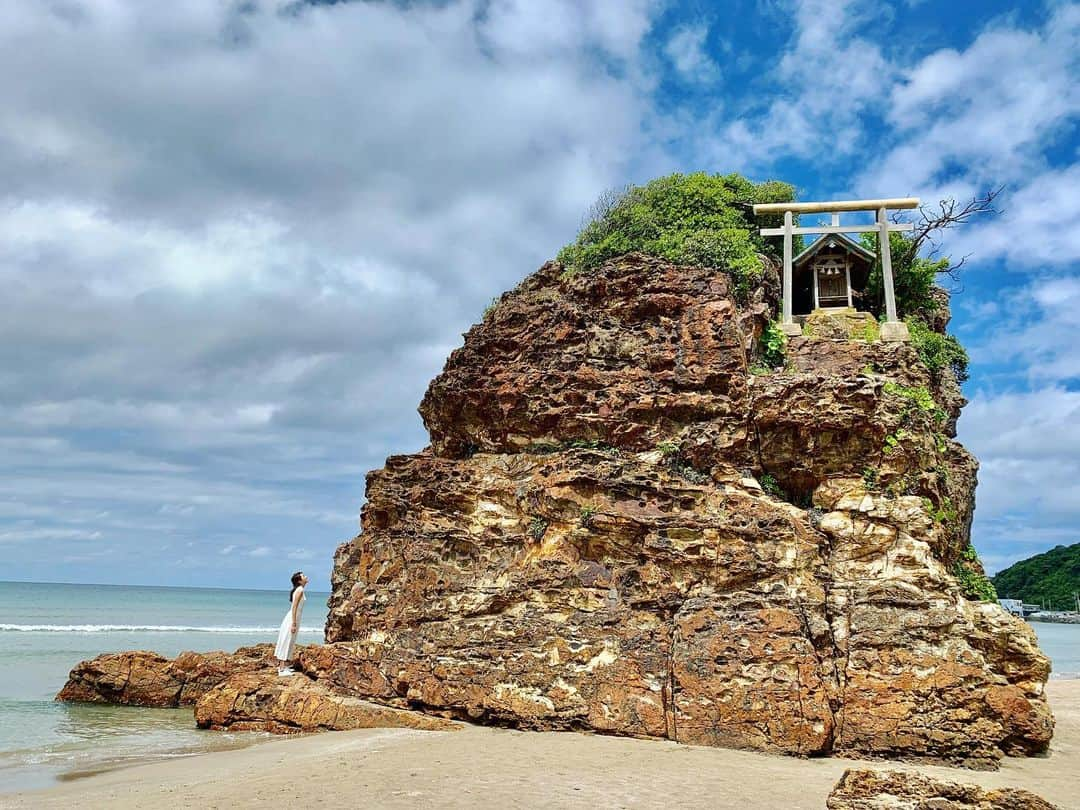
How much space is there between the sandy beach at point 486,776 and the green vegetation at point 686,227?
9.54 metres

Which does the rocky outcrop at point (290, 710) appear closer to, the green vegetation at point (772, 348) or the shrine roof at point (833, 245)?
the green vegetation at point (772, 348)

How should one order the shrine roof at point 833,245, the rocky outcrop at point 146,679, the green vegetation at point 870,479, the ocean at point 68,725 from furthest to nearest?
the shrine roof at point 833,245 < the rocky outcrop at point 146,679 < the green vegetation at point 870,479 < the ocean at point 68,725

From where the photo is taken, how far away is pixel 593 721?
408 inches

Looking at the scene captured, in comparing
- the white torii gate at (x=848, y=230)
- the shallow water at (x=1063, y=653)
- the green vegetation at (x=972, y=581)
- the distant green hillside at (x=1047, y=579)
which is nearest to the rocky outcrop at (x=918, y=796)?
the green vegetation at (x=972, y=581)

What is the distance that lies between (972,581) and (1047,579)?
11251 centimetres

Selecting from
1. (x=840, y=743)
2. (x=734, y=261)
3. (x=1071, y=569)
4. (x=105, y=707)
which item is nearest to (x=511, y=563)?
(x=840, y=743)

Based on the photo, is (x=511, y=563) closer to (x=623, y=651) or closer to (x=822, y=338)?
(x=623, y=651)

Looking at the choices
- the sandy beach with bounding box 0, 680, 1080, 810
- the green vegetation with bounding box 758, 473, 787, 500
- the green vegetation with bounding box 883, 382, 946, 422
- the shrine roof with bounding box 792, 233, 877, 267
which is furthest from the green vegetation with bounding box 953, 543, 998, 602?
the shrine roof with bounding box 792, 233, 877, 267

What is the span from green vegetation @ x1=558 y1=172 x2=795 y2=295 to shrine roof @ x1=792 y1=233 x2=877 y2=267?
3.00 ft

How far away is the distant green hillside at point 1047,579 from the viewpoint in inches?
3974

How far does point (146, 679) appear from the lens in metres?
18.1

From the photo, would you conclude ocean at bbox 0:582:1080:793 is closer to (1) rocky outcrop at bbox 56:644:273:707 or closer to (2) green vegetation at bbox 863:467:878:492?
(1) rocky outcrop at bbox 56:644:273:707

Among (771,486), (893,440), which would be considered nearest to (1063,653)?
(893,440)

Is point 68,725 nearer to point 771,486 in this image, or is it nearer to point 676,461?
point 676,461
